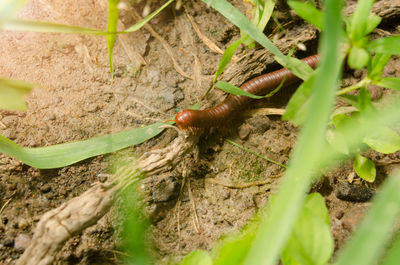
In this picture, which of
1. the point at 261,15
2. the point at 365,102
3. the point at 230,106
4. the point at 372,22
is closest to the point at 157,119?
the point at 230,106

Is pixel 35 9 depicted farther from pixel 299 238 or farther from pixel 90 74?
pixel 299 238

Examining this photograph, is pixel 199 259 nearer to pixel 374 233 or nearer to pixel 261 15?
pixel 374 233

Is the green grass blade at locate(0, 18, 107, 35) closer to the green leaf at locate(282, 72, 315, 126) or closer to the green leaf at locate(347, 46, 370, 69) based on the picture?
the green leaf at locate(282, 72, 315, 126)

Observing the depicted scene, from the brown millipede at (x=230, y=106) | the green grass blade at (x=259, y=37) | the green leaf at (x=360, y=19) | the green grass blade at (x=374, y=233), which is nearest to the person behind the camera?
the green grass blade at (x=374, y=233)

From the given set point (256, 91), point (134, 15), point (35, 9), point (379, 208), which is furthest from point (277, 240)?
point (35, 9)

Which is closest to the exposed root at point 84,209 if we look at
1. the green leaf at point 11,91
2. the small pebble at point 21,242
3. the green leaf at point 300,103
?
the small pebble at point 21,242

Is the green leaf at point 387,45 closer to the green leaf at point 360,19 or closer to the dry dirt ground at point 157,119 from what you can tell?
the green leaf at point 360,19
